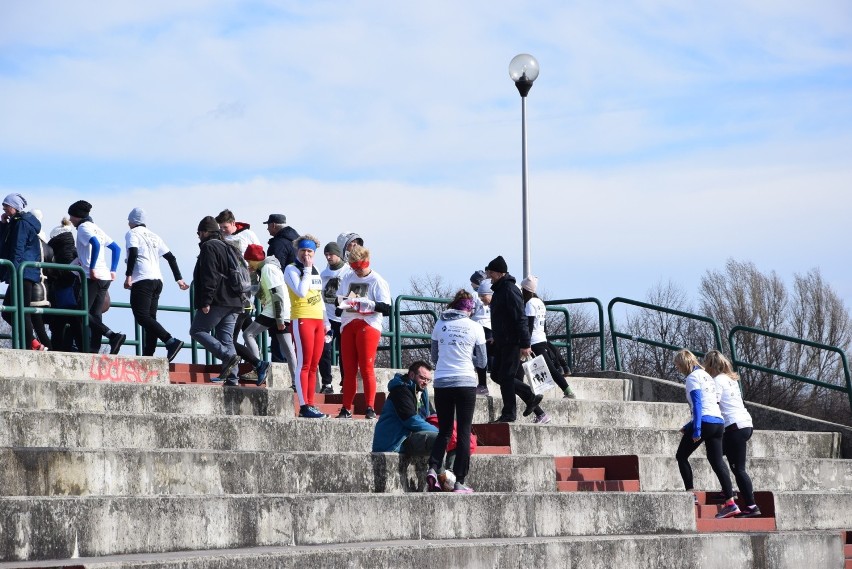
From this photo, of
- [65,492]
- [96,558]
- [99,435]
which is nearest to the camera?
[96,558]

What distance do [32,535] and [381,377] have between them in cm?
800

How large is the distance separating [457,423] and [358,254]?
244 cm

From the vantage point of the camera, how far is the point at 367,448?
1258 centimetres

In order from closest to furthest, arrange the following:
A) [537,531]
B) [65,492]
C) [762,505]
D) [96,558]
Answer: [96,558] → [65,492] → [537,531] → [762,505]

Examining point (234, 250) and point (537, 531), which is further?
point (234, 250)

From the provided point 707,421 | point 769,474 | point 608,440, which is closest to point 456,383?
point 707,421

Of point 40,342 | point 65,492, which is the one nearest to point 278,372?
point 40,342

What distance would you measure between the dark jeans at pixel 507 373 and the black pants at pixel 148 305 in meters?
3.16

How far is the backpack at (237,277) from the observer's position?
14.0 m

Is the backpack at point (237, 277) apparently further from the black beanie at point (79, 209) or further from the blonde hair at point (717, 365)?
the blonde hair at point (717, 365)

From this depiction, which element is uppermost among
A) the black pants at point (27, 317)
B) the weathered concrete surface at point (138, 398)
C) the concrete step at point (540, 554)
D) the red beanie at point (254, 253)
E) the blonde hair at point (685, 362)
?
the red beanie at point (254, 253)

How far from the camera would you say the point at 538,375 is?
15.2 metres

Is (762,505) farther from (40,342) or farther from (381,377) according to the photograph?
(40,342)

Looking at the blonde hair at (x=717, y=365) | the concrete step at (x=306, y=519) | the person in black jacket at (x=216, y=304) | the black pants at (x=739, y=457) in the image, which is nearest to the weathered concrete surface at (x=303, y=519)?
the concrete step at (x=306, y=519)
